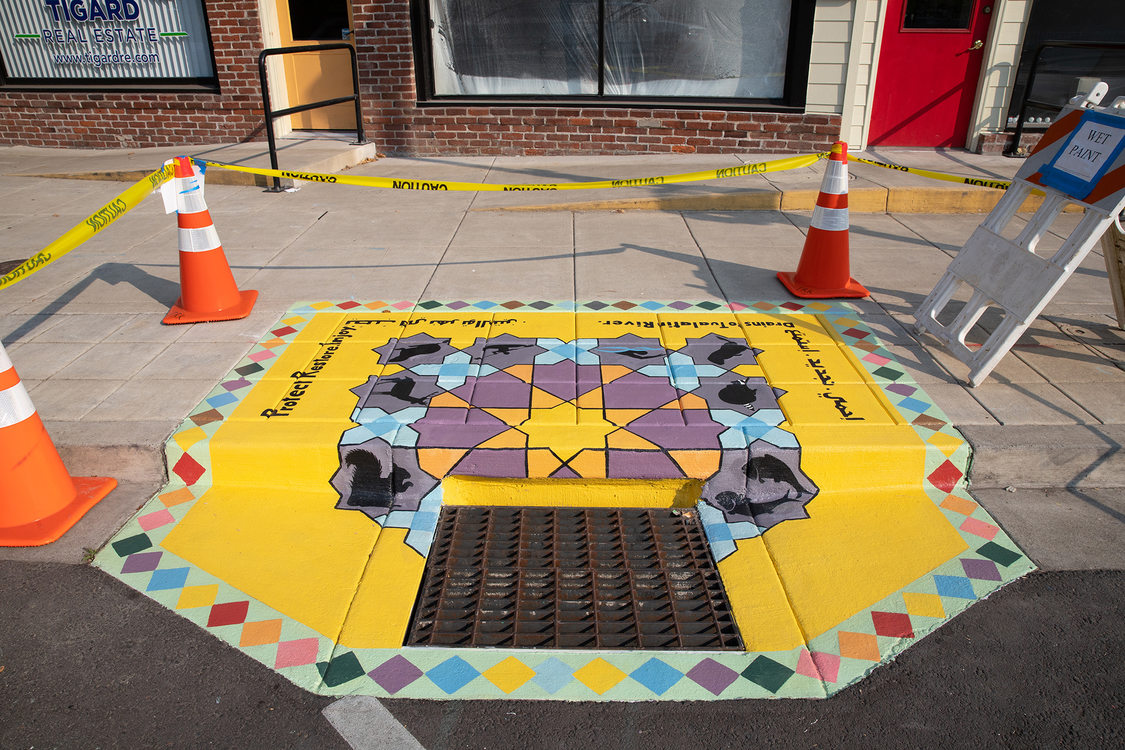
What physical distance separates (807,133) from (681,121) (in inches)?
57.8

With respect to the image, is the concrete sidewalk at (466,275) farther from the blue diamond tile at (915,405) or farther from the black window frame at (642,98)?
the black window frame at (642,98)

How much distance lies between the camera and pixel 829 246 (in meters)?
5.27

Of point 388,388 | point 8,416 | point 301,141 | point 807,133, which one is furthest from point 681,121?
point 8,416

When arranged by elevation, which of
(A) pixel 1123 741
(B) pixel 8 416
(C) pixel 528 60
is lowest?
→ (A) pixel 1123 741

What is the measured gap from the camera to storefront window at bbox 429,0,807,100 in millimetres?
9016

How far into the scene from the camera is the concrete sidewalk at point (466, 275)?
12.4ft

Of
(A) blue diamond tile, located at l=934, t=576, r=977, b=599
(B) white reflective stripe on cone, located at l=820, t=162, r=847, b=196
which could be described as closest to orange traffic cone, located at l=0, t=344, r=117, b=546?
(A) blue diamond tile, located at l=934, t=576, r=977, b=599

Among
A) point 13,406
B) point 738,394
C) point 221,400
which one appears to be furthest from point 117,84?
point 738,394

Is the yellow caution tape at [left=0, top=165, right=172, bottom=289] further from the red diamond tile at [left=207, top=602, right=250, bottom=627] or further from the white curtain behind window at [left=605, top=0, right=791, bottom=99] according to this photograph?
the white curtain behind window at [left=605, top=0, right=791, bottom=99]

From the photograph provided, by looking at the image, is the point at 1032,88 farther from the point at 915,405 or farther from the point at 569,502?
the point at 569,502

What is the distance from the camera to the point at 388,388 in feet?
13.5

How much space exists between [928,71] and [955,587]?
793 centimetres

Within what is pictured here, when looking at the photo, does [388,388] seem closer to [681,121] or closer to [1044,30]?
[681,121]

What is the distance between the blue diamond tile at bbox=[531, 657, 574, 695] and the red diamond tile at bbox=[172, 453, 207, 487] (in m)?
1.98
